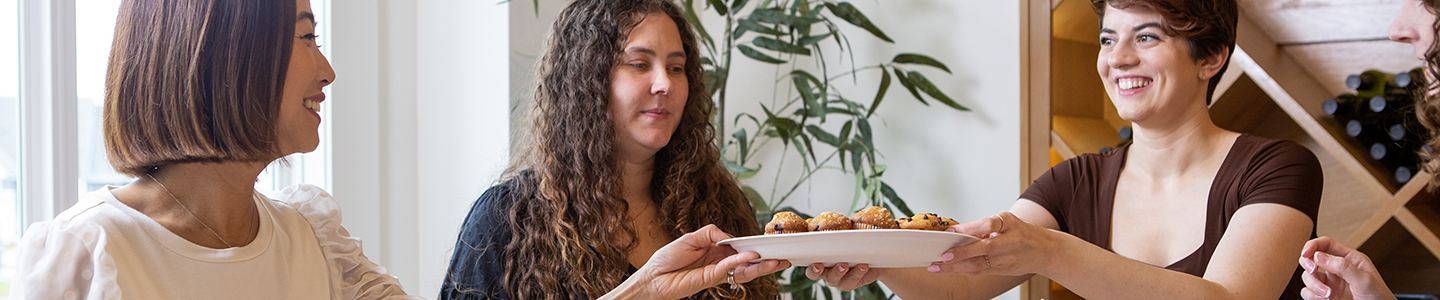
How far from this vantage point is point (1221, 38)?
202cm

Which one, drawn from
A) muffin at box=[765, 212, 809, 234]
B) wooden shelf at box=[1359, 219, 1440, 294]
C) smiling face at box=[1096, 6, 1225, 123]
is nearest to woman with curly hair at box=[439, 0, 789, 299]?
muffin at box=[765, 212, 809, 234]

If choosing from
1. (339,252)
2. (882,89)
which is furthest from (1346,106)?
(339,252)

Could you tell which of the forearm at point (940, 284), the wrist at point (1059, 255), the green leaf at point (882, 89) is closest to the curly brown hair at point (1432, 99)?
the wrist at point (1059, 255)

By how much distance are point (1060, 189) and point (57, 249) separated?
1541mm

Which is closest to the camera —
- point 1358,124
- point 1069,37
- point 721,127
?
point 1358,124

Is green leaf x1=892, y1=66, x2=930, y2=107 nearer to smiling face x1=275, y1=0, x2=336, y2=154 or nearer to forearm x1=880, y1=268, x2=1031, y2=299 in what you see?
forearm x1=880, y1=268, x2=1031, y2=299

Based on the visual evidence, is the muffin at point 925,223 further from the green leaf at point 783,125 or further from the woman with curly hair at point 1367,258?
the green leaf at point 783,125

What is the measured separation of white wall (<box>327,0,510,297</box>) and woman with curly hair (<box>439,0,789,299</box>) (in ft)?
2.68

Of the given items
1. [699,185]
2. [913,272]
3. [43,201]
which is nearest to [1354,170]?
[913,272]

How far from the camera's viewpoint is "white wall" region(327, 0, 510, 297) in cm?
296

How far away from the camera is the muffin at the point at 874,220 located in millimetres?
1715

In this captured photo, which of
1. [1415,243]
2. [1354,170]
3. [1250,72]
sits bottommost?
[1415,243]

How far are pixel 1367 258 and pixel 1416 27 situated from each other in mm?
386

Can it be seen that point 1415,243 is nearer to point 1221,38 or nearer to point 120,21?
point 1221,38
